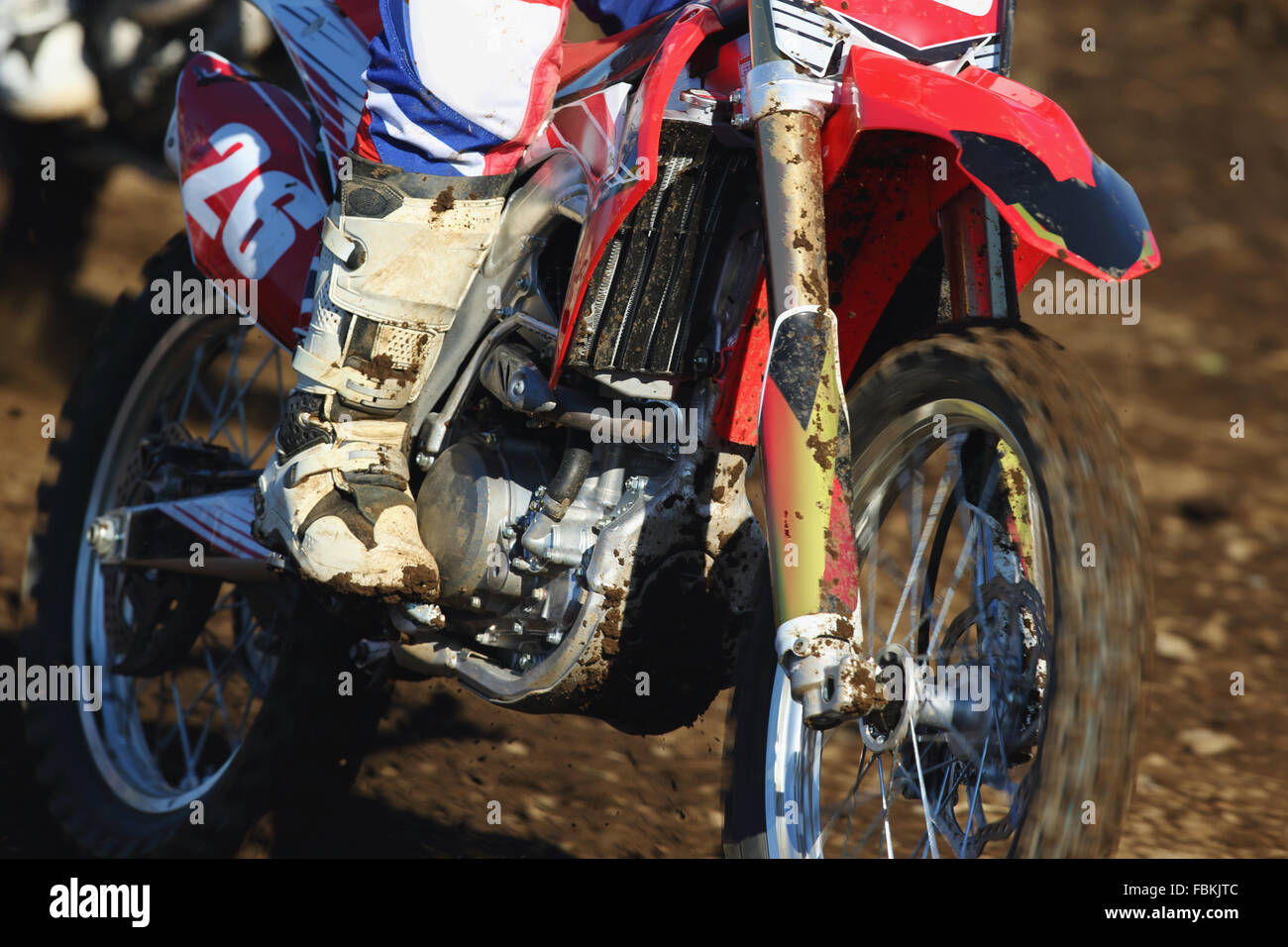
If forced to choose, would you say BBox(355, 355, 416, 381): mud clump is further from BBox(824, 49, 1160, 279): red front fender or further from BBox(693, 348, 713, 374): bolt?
BBox(824, 49, 1160, 279): red front fender

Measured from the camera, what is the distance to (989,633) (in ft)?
5.37

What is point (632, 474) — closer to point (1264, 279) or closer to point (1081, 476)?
point (1081, 476)

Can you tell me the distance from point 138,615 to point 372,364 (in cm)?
116

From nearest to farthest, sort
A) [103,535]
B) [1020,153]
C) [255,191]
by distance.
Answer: [1020,153] → [255,191] → [103,535]

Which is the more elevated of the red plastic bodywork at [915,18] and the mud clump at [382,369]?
the red plastic bodywork at [915,18]

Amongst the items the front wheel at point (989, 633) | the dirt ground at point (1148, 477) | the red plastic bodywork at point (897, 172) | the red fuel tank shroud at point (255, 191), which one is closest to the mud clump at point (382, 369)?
the red fuel tank shroud at point (255, 191)

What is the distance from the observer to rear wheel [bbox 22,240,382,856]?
2768 millimetres

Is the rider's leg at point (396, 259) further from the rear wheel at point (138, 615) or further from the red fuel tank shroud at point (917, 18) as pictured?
the rear wheel at point (138, 615)

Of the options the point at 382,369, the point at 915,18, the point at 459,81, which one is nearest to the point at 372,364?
the point at 382,369

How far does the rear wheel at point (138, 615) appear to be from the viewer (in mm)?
2768

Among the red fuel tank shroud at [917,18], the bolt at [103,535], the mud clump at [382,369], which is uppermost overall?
the red fuel tank shroud at [917,18]

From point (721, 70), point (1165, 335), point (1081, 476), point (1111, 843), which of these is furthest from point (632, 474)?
point (1165, 335)

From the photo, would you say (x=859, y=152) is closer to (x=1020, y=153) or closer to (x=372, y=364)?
(x=1020, y=153)

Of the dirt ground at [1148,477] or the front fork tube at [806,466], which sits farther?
the dirt ground at [1148,477]
